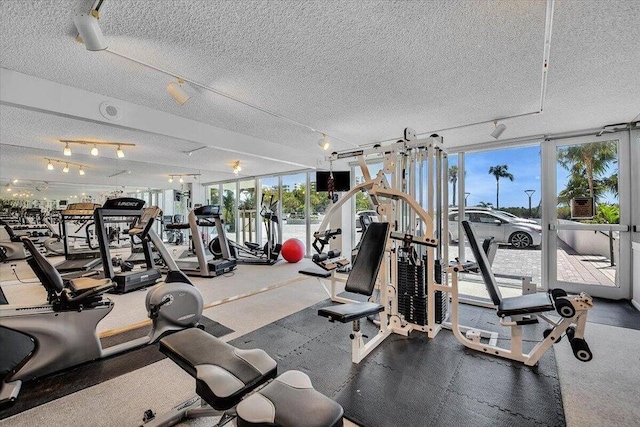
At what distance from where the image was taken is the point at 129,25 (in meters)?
1.87

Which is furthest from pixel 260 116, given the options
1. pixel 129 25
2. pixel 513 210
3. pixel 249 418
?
pixel 513 210

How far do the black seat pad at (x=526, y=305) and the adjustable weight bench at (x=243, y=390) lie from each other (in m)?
1.89

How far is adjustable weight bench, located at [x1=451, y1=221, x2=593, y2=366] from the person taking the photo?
6.31 feet

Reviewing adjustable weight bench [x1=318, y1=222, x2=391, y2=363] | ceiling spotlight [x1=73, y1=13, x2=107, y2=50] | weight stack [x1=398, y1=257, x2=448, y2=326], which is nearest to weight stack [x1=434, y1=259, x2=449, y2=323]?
weight stack [x1=398, y1=257, x2=448, y2=326]

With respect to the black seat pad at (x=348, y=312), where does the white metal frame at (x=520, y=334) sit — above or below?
below

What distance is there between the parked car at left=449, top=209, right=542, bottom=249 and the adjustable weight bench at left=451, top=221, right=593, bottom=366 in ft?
8.58

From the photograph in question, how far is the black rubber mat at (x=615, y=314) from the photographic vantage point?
3076mm

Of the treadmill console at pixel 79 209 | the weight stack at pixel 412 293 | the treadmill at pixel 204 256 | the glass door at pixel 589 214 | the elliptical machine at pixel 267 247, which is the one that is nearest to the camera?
the weight stack at pixel 412 293

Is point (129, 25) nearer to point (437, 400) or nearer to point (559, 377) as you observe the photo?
point (437, 400)

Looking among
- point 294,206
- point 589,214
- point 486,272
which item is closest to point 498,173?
point 589,214

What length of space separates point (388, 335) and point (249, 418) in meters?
2.17

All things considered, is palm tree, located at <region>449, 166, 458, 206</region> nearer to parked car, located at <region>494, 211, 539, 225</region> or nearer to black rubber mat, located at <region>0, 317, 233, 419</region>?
parked car, located at <region>494, 211, 539, 225</region>

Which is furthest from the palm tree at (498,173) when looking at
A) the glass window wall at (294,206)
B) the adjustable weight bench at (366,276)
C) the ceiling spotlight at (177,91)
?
the ceiling spotlight at (177,91)

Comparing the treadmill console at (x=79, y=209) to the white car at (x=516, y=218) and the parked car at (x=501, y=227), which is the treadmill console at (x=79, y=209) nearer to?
the parked car at (x=501, y=227)
